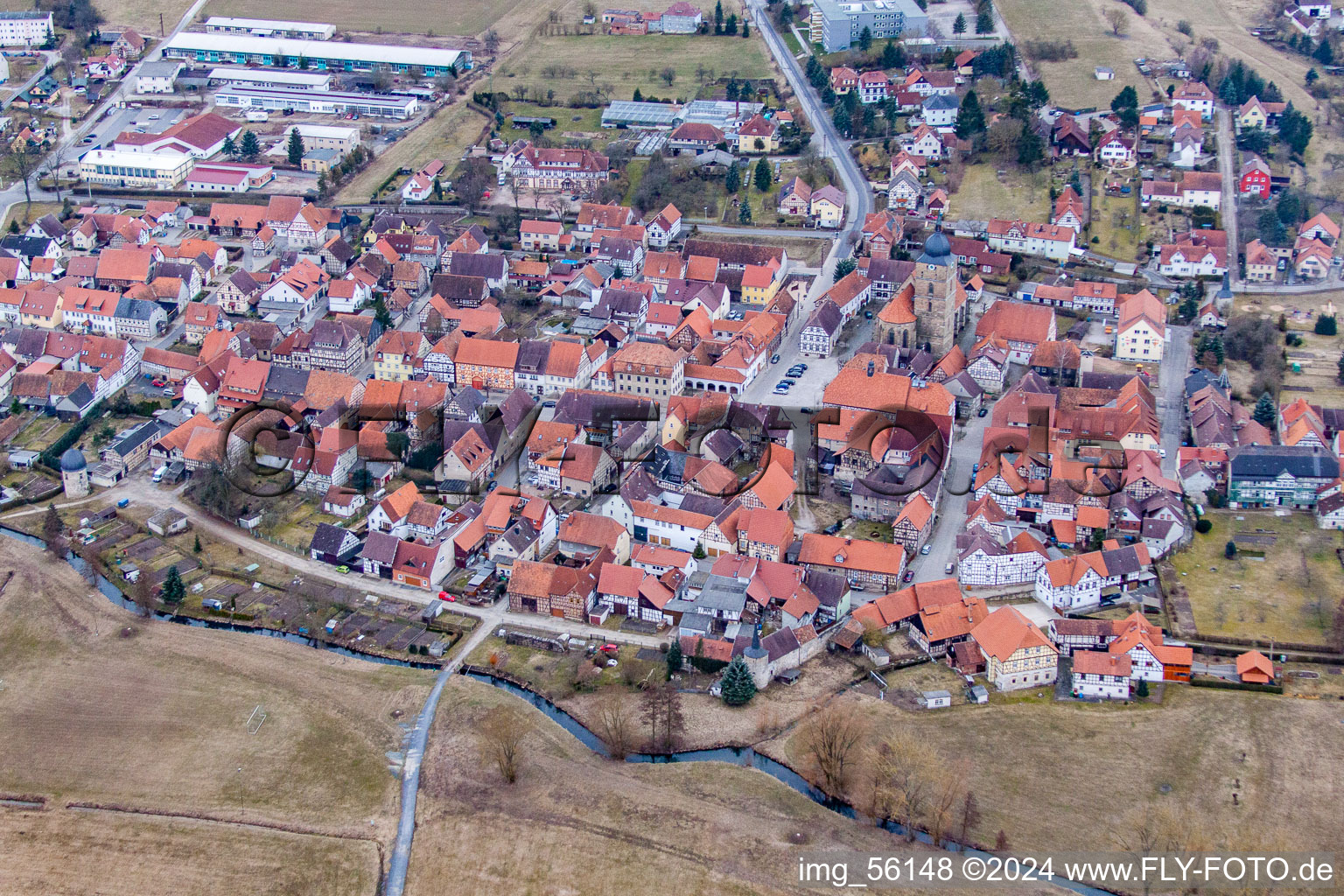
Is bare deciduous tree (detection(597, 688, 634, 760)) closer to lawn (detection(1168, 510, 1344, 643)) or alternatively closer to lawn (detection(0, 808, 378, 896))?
lawn (detection(0, 808, 378, 896))

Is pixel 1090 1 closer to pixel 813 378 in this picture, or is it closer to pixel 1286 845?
pixel 813 378

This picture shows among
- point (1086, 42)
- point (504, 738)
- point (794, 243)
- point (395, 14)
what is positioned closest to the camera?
point (504, 738)

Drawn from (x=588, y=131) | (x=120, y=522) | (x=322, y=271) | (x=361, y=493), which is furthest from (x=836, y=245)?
(x=120, y=522)

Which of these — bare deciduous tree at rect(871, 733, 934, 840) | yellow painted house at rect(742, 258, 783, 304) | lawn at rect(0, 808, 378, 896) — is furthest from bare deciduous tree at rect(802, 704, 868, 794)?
yellow painted house at rect(742, 258, 783, 304)

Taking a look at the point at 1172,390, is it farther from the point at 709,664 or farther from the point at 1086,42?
the point at 1086,42

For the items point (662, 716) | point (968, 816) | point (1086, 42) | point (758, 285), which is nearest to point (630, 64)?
point (1086, 42)

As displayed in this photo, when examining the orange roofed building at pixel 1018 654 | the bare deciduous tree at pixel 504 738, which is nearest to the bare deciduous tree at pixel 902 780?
the orange roofed building at pixel 1018 654
